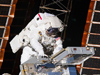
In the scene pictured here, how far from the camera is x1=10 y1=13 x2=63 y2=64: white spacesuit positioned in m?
6.71

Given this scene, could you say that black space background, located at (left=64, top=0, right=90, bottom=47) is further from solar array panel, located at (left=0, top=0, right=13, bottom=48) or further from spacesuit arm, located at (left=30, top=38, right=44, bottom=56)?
spacesuit arm, located at (left=30, top=38, right=44, bottom=56)

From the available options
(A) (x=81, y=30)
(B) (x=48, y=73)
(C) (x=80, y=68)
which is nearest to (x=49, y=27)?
(B) (x=48, y=73)

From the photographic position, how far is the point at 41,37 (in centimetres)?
692

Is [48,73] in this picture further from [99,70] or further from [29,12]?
[29,12]

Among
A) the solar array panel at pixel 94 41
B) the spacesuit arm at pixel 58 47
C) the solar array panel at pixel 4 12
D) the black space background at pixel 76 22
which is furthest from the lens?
the black space background at pixel 76 22

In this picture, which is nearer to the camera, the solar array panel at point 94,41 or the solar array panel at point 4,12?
the solar array panel at point 4,12

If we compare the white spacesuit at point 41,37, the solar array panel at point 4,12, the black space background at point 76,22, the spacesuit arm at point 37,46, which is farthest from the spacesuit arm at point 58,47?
the black space background at point 76,22

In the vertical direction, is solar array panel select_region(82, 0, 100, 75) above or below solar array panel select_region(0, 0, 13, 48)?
below

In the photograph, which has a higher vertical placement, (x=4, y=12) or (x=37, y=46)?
(x=4, y=12)

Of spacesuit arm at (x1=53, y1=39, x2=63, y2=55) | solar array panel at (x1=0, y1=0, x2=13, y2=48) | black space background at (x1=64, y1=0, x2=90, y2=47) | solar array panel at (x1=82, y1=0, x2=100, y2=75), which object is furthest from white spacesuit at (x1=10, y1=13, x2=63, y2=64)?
black space background at (x1=64, y1=0, x2=90, y2=47)

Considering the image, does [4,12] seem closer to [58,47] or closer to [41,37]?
[41,37]

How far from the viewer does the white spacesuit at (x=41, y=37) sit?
671 cm

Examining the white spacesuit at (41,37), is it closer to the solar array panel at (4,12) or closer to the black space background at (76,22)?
the solar array panel at (4,12)

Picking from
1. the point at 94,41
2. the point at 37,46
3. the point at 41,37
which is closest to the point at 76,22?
the point at 94,41
